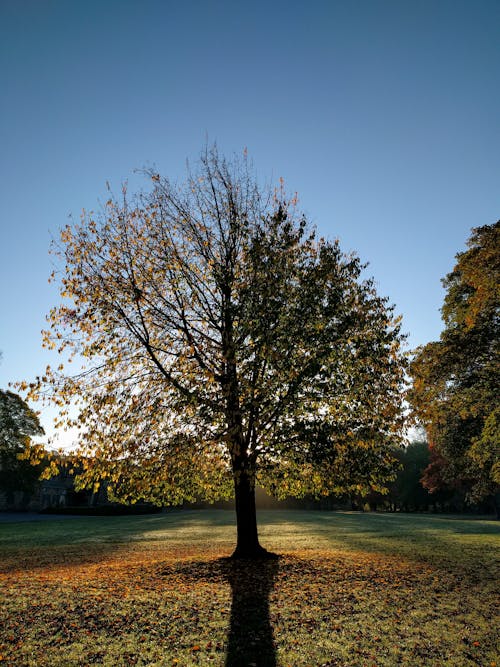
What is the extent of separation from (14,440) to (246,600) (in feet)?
150

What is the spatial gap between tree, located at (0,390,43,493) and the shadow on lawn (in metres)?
39.7

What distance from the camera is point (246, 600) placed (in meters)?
8.86

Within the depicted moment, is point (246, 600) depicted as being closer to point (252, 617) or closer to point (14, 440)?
point (252, 617)

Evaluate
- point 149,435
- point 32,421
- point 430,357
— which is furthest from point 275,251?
point 32,421

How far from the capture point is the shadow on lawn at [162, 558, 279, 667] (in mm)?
6320

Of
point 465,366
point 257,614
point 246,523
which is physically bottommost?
point 257,614

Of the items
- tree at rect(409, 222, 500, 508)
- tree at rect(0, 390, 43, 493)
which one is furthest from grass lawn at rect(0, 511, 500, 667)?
tree at rect(0, 390, 43, 493)

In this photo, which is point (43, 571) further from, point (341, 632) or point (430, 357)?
point (430, 357)

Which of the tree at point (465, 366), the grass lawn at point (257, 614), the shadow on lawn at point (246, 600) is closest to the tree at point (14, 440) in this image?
the grass lawn at point (257, 614)

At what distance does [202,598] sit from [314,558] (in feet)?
22.6

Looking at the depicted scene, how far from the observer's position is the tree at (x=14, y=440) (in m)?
45.9

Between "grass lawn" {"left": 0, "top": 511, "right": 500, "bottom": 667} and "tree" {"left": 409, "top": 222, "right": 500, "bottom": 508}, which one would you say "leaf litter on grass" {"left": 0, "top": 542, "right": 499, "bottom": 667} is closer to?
"grass lawn" {"left": 0, "top": 511, "right": 500, "bottom": 667}

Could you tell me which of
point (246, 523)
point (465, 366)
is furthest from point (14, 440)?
point (465, 366)

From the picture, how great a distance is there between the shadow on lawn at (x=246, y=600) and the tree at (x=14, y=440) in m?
39.7
